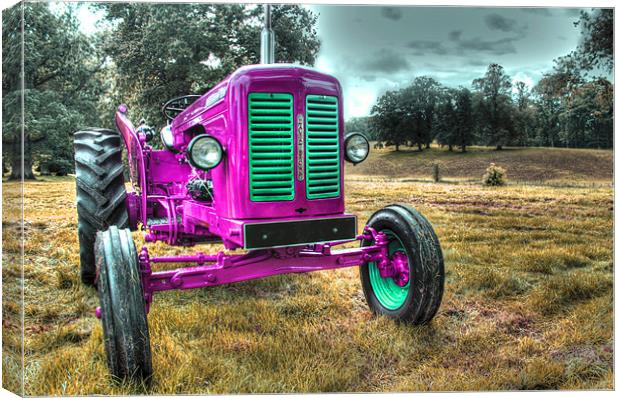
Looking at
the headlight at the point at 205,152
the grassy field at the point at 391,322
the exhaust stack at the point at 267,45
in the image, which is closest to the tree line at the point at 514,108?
the grassy field at the point at 391,322

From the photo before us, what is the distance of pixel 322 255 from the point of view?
9.13 ft

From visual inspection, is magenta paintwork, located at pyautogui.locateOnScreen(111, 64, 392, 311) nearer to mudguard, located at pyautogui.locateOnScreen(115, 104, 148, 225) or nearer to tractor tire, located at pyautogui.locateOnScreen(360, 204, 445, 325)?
tractor tire, located at pyautogui.locateOnScreen(360, 204, 445, 325)

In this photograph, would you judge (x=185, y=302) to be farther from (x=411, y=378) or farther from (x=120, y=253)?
(x=411, y=378)

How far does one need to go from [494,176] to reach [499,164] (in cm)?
13

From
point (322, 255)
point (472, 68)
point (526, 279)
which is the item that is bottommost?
point (526, 279)

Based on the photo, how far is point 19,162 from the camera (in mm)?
2488

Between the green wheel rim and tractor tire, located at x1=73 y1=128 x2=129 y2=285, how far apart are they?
166 centimetres

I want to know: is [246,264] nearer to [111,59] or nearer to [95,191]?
[95,191]

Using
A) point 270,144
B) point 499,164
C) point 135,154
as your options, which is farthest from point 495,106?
point 135,154

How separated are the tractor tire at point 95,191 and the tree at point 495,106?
245 cm

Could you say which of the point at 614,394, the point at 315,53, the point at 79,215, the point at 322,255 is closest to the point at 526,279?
the point at 614,394

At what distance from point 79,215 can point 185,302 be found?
0.89 metres

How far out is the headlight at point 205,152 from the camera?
2352 millimetres

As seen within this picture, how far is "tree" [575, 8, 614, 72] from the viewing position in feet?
9.56
